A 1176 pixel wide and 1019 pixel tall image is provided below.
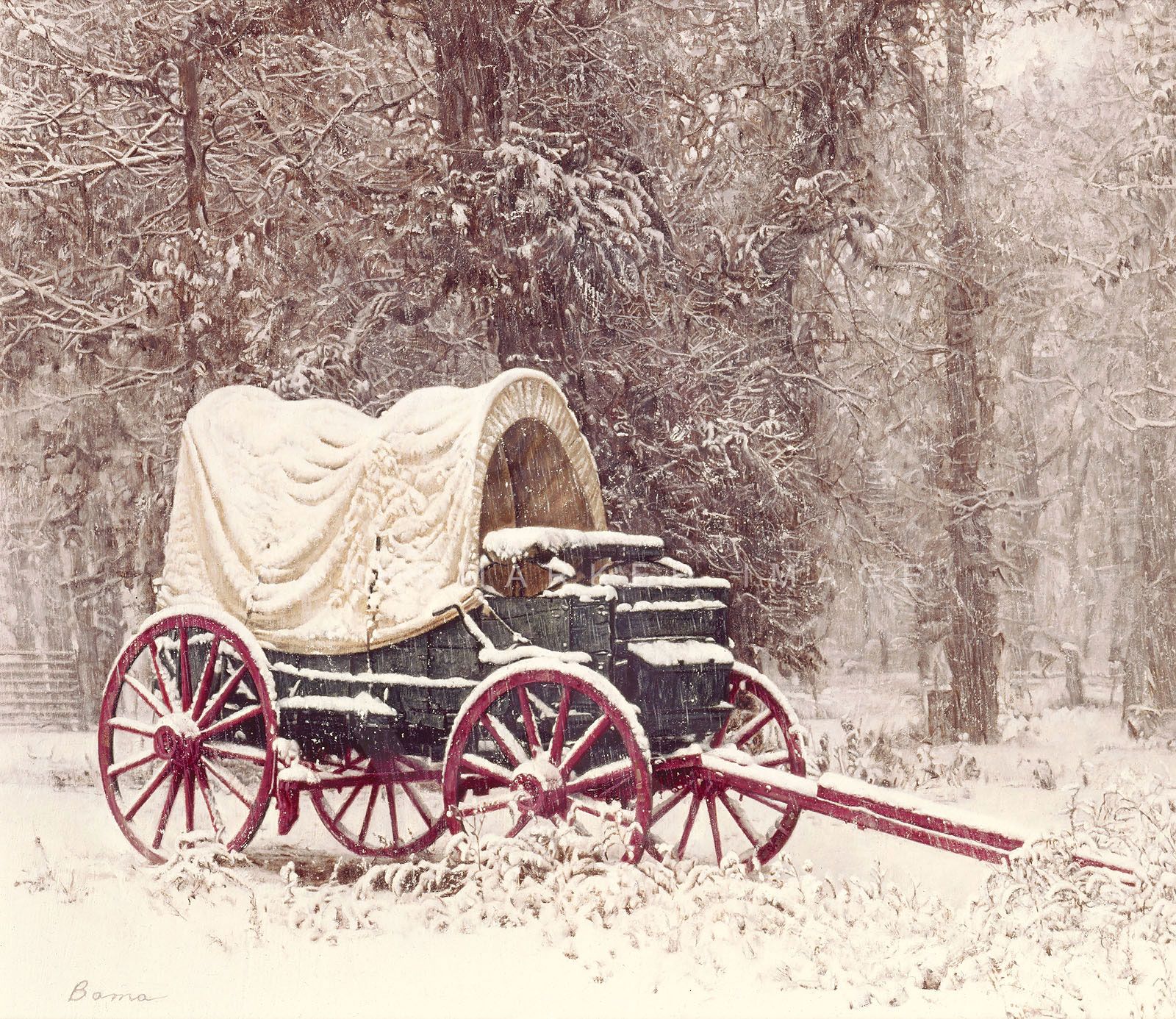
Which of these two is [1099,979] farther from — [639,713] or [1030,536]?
[1030,536]

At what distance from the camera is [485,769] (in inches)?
245

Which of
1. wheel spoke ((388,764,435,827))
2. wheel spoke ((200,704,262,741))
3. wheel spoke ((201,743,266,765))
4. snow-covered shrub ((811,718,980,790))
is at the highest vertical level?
wheel spoke ((200,704,262,741))

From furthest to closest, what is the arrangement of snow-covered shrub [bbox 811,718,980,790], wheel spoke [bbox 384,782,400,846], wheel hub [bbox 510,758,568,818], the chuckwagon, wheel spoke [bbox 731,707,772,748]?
snow-covered shrub [bbox 811,718,980,790]
wheel spoke [bbox 384,782,400,846]
wheel spoke [bbox 731,707,772,748]
the chuckwagon
wheel hub [bbox 510,758,568,818]

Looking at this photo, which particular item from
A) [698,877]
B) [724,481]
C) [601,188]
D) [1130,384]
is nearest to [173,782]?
[698,877]

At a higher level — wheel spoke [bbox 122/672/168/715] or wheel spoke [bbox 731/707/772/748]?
wheel spoke [bbox 122/672/168/715]

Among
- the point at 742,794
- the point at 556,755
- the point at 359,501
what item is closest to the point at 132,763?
the point at 359,501

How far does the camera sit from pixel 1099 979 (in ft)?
15.1

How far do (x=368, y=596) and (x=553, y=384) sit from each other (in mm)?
1665

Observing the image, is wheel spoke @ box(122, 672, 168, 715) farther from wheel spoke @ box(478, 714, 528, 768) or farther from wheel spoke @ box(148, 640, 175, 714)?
wheel spoke @ box(478, 714, 528, 768)

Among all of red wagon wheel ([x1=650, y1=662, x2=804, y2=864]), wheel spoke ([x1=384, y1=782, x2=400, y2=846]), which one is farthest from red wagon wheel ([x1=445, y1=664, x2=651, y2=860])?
wheel spoke ([x1=384, y1=782, x2=400, y2=846])

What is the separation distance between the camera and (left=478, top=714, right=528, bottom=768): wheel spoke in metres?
6.16
